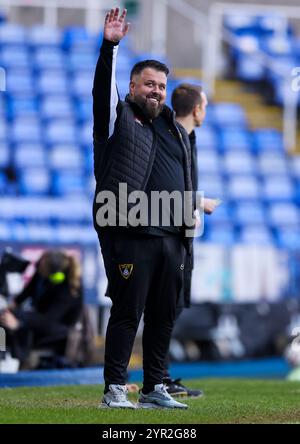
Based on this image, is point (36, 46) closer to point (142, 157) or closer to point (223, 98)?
point (223, 98)

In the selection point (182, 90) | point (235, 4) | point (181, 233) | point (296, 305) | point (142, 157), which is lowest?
point (296, 305)

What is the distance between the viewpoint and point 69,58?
23.3m

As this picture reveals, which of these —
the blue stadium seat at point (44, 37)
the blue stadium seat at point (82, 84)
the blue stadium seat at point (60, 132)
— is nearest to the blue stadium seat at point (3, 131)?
the blue stadium seat at point (60, 132)

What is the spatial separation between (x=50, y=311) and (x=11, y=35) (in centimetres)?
1106

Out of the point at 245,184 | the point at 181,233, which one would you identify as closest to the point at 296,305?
the point at 245,184

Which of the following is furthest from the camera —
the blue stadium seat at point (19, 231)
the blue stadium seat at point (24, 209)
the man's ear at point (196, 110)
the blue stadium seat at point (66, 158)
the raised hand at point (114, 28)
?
the blue stadium seat at point (66, 158)

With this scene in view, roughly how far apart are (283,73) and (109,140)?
16.8 metres

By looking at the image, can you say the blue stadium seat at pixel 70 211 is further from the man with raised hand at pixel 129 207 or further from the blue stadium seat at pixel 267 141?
the man with raised hand at pixel 129 207

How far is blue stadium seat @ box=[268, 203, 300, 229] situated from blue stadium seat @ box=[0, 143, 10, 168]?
458cm

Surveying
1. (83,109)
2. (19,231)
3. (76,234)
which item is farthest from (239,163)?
(19,231)

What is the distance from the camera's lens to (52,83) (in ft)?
74.3

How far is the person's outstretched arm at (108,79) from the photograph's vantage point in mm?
7379

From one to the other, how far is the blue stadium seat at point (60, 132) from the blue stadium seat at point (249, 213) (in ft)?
10.1

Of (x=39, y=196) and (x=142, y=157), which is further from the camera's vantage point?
(x=39, y=196)
